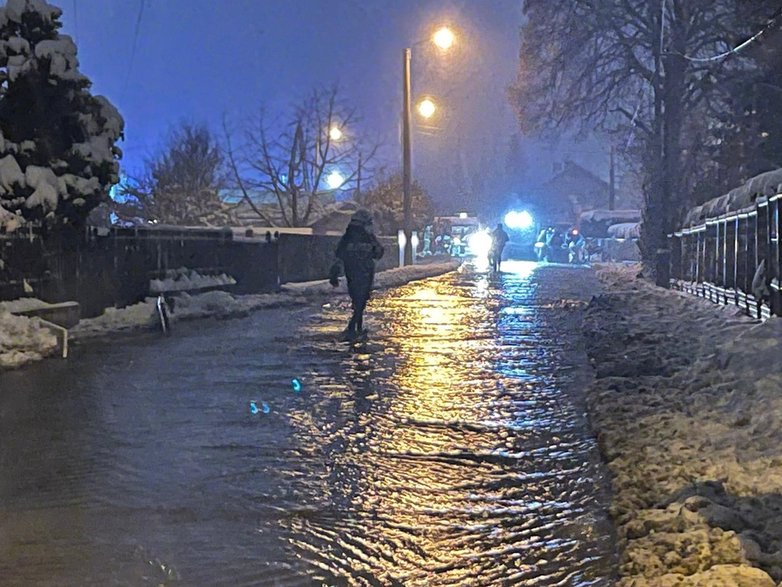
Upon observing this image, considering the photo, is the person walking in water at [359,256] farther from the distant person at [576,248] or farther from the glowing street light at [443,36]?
the distant person at [576,248]

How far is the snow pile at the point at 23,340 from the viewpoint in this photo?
35.7 ft

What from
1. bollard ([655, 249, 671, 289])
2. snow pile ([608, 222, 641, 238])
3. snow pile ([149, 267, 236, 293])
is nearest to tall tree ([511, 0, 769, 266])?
bollard ([655, 249, 671, 289])

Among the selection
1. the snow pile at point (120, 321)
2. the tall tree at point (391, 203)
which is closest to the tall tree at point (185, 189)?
the tall tree at point (391, 203)

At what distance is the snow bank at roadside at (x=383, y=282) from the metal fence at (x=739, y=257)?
26.9 ft

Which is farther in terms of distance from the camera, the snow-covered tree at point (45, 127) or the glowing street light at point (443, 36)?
the glowing street light at point (443, 36)

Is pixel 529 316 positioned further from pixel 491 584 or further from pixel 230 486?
pixel 491 584

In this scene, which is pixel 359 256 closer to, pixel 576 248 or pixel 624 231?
pixel 576 248

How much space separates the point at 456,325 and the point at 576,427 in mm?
A: 8024

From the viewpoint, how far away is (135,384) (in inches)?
364

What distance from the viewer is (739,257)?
46.5 ft

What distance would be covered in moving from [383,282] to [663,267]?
814 cm

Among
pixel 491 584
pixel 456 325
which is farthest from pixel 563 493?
pixel 456 325

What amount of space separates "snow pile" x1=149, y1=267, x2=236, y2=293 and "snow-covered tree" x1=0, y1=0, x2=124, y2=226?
104 inches

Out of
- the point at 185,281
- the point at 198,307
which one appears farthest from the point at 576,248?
the point at 198,307
